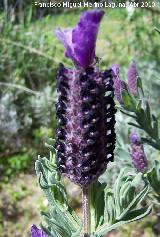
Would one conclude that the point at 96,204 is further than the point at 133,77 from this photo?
No

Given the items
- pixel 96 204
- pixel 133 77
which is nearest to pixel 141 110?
pixel 133 77

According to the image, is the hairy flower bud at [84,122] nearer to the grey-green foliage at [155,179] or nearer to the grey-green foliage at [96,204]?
the grey-green foliage at [96,204]

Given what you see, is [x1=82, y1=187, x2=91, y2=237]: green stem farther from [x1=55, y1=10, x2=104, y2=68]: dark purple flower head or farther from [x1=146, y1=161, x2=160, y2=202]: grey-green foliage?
[x1=146, y1=161, x2=160, y2=202]: grey-green foliage

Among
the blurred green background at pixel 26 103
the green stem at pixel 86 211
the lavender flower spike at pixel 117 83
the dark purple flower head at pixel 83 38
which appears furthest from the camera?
the blurred green background at pixel 26 103

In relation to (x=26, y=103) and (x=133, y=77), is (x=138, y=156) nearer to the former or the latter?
(x=133, y=77)

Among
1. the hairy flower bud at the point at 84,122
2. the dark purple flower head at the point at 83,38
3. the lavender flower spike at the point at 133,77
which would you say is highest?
the lavender flower spike at the point at 133,77

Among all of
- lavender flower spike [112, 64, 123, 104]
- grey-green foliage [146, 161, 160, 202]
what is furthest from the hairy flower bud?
grey-green foliage [146, 161, 160, 202]

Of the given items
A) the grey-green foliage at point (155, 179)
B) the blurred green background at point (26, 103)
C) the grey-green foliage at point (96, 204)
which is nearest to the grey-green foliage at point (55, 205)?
the grey-green foliage at point (96, 204)
